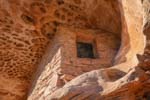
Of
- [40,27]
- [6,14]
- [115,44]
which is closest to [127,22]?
[115,44]

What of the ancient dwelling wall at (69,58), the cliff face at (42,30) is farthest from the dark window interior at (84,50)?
the cliff face at (42,30)

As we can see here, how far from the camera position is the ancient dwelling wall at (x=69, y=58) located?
5.48 metres

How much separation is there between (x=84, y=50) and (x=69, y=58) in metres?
0.57

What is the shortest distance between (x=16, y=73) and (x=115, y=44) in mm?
2065

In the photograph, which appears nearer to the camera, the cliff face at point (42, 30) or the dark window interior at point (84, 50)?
the cliff face at point (42, 30)

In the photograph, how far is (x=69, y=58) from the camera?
229 inches

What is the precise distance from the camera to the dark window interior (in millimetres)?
6198

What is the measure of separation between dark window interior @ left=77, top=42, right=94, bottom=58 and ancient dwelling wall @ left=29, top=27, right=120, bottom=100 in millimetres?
77

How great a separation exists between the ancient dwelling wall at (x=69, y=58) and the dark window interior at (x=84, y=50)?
3.0 inches

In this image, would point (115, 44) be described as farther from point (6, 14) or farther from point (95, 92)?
point (95, 92)

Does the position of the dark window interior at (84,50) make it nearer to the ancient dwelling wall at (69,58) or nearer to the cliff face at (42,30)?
the ancient dwelling wall at (69,58)

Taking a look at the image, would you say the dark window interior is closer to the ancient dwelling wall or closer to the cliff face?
the ancient dwelling wall

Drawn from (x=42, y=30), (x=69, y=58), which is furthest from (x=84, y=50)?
(x=42, y=30)

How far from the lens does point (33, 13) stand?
642 cm
